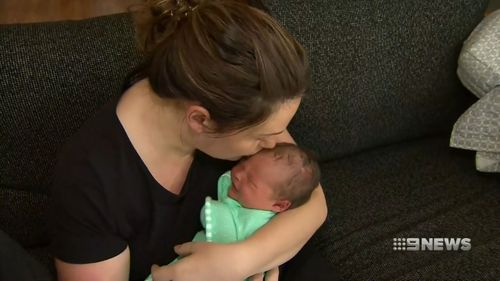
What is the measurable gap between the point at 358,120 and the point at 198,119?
0.80 metres

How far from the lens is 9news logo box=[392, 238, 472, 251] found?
1.51 meters

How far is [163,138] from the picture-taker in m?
1.15

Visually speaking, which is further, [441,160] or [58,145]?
[441,160]

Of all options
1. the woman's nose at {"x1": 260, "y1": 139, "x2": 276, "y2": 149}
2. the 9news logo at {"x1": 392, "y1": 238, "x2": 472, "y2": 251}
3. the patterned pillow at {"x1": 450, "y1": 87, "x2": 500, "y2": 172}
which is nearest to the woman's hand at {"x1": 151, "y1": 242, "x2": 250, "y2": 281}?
the woman's nose at {"x1": 260, "y1": 139, "x2": 276, "y2": 149}

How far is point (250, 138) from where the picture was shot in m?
1.11

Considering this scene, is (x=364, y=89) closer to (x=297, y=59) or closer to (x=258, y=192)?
(x=258, y=192)

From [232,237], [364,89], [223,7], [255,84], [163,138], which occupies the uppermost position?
[223,7]

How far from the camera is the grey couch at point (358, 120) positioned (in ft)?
4.39

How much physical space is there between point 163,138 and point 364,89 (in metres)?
0.75

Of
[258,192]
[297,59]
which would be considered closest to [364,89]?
[258,192]

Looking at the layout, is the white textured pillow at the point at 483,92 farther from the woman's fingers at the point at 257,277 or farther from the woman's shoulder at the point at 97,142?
the woman's shoulder at the point at 97,142

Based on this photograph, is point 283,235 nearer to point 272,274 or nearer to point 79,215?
point 272,274

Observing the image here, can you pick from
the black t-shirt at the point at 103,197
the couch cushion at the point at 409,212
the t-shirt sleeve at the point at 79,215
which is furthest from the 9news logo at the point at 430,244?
the t-shirt sleeve at the point at 79,215

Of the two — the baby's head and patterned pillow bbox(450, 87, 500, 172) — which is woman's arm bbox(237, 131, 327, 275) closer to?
the baby's head
